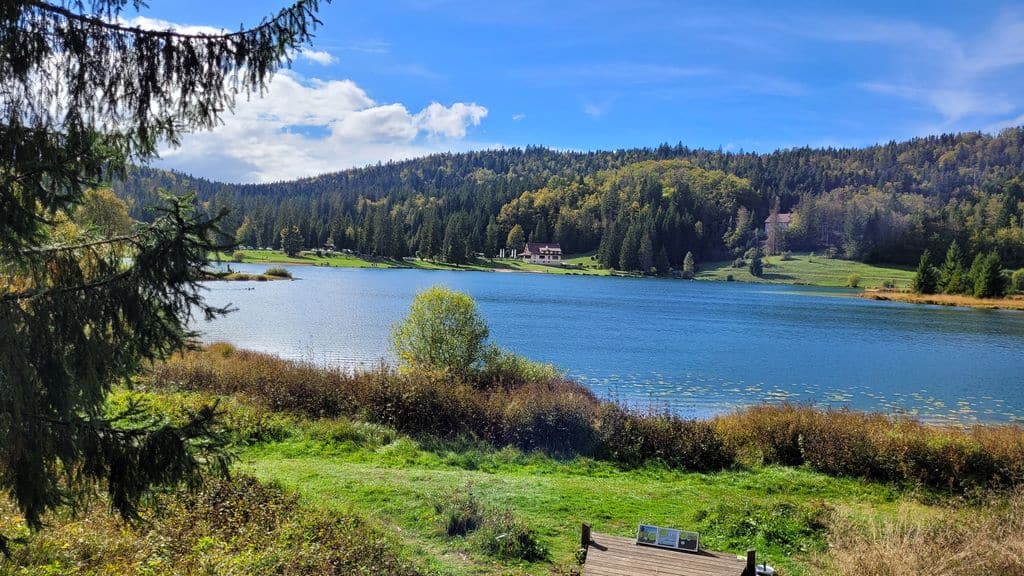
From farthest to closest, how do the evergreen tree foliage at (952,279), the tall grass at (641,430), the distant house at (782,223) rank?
1. the distant house at (782,223)
2. the evergreen tree foliage at (952,279)
3. the tall grass at (641,430)

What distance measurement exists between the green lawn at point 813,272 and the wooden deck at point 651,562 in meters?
131

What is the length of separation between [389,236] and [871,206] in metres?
128

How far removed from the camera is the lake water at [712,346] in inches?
1071

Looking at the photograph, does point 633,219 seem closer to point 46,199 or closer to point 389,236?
point 389,236

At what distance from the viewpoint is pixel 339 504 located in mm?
9227

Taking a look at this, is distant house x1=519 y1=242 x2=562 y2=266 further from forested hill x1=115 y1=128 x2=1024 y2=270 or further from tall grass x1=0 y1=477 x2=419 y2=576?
tall grass x1=0 y1=477 x2=419 y2=576

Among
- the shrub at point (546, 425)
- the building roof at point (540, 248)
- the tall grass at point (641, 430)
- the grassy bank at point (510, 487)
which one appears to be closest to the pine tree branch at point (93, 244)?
the grassy bank at point (510, 487)

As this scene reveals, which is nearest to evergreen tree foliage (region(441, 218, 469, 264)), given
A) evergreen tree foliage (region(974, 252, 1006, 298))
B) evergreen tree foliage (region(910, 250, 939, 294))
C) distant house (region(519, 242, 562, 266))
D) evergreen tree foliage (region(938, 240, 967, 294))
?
distant house (region(519, 242, 562, 266))

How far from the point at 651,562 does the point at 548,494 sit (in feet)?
12.8

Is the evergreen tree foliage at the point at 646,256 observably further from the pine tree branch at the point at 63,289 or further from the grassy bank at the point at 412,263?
the pine tree branch at the point at 63,289

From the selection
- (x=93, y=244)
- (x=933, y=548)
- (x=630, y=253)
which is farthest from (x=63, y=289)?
(x=630, y=253)

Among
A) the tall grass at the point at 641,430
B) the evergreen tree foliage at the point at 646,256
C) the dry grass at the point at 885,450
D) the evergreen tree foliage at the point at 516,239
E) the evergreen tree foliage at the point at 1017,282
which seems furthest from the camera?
the evergreen tree foliage at the point at 516,239

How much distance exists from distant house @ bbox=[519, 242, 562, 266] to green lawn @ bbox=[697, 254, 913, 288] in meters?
36.7

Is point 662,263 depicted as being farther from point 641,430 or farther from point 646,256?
point 641,430
